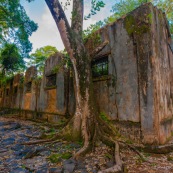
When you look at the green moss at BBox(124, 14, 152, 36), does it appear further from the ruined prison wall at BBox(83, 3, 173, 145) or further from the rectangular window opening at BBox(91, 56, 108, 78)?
the rectangular window opening at BBox(91, 56, 108, 78)

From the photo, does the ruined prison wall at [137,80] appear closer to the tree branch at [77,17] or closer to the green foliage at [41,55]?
the tree branch at [77,17]

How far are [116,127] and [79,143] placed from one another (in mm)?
1563

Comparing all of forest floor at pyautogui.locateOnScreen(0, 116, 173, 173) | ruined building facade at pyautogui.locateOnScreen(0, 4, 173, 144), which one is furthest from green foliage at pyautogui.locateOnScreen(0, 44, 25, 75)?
forest floor at pyautogui.locateOnScreen(0, 116, 173, 173)

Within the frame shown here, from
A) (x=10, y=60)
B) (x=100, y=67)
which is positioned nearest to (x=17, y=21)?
(x=10, y=60)

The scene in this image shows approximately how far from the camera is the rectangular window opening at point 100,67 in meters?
6.28

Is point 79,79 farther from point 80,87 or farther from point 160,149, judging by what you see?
point 160,149

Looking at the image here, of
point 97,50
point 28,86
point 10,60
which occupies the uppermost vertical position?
point 10,60

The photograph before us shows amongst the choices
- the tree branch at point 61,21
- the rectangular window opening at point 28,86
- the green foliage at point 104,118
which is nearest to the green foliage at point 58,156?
the green foliage at point 104,118

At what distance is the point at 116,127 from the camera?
5.46m

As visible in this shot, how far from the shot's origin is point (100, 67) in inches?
256

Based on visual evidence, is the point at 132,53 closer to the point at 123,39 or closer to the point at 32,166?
the point at 123,39

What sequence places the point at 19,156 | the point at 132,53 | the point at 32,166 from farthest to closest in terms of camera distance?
the point at 132,53 → the point at 19,156 → the point at 32,166

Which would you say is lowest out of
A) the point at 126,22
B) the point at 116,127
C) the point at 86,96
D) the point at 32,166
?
the point at 32,166

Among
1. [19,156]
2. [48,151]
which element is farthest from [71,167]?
[19,156]
